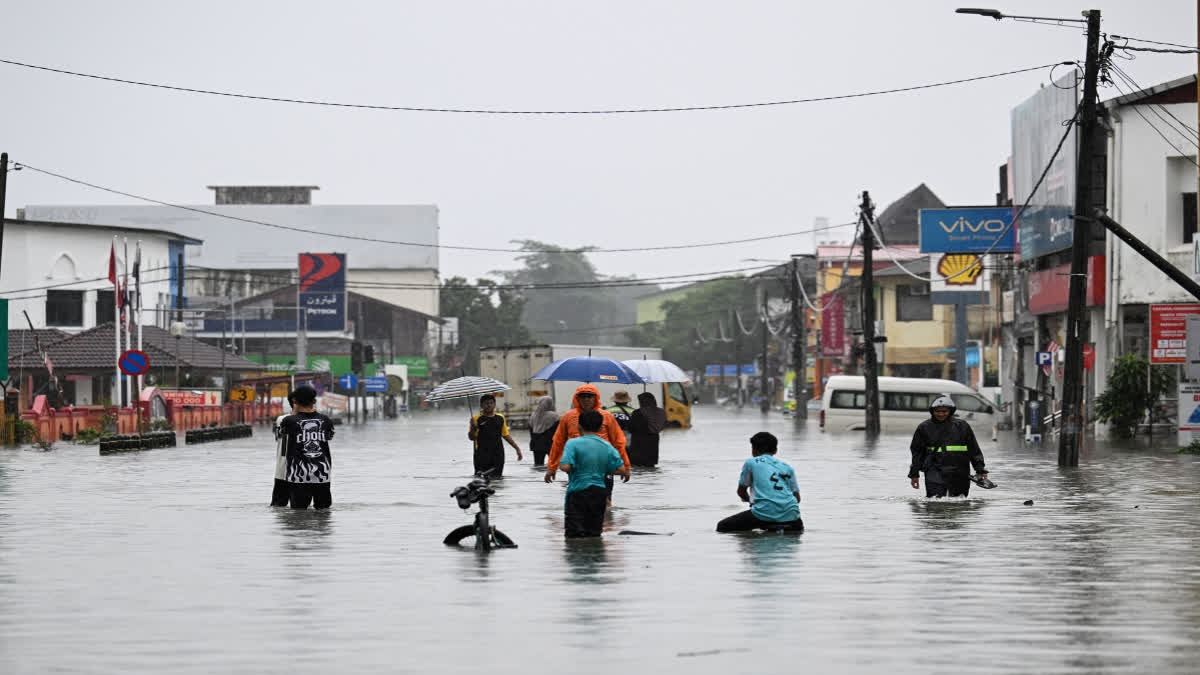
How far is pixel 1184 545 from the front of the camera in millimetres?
16547

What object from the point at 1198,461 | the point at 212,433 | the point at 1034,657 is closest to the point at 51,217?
the point at 212,433

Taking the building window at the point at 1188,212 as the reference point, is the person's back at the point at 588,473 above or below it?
below

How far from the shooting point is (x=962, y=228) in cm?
5794

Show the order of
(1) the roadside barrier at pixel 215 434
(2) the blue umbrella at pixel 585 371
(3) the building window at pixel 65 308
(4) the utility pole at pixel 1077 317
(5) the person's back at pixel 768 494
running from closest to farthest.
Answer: (5) the person's back at pixel 768 494
(4) the utility pole at pixel 1077 317
(2) the blue umbrella at pixel 585 371
(1) the roadside barrier at pixel 215 434
(3) the building window at pixel 65 308

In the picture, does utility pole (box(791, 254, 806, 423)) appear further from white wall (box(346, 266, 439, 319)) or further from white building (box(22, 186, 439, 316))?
white wall (box(346, 266, 439, 319))

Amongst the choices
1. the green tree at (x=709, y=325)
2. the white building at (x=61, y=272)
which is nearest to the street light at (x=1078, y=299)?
the white building at (x=61, y=272)

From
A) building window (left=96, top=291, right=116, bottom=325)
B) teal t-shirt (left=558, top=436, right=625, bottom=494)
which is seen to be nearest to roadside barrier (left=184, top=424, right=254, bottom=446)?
teal t-shirt (left=558, top=436, right=625, bottom=494)

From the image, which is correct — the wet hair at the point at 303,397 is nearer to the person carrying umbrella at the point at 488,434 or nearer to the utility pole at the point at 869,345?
the person carrying umbrella at the point at 488,434

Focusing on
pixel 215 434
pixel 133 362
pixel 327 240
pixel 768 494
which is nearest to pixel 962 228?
pixel 215 434

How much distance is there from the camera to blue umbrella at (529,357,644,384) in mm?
32938

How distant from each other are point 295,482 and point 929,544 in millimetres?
6958

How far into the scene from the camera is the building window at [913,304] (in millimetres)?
97125

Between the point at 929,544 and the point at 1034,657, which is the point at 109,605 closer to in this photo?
the point at 1034,657

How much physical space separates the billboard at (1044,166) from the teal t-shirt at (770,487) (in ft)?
108
